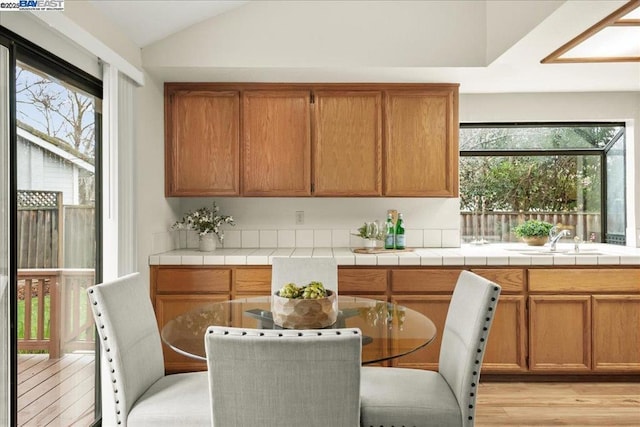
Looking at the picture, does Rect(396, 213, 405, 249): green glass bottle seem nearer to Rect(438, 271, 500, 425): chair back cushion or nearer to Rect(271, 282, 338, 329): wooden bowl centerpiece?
Rect(438, 271, 500, 425): chair back cushion

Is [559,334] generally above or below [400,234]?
below

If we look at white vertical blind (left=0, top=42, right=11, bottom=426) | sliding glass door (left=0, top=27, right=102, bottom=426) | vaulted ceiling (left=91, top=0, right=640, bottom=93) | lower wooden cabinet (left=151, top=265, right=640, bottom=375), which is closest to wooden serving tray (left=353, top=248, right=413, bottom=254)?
lower wooden cabinet (left=151, top=265, right=640, bottom=375)

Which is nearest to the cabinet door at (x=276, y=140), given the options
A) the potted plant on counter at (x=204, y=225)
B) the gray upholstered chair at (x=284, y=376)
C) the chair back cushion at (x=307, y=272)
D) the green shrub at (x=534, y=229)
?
the potted plant on counter at (x=204, y=225)

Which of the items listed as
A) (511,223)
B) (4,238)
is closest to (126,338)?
(4,238)

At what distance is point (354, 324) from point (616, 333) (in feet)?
7.96

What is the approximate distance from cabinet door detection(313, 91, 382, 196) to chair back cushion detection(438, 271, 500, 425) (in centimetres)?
180

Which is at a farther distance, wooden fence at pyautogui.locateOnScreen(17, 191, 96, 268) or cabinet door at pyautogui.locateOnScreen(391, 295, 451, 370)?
cabinet door at pyautogui.locateOnScreen(391, 295, 451, 370)

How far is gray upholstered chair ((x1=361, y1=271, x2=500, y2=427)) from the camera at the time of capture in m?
1.87

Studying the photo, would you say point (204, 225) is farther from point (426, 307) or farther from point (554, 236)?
point (554, 236)

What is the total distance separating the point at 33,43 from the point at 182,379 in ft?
5.35

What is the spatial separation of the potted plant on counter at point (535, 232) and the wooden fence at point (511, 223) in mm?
244

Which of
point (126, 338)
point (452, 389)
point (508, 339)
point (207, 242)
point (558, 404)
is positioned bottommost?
point (558, 404)

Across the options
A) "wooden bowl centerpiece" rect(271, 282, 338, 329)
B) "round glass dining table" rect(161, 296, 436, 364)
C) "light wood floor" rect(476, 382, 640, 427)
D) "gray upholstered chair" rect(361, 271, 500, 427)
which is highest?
"wooden bowl centerpiece" rect(271, 282, 338, 329)

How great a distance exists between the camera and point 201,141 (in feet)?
12.3
